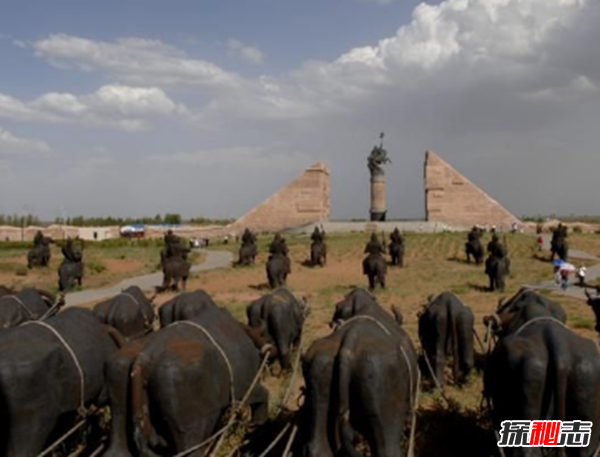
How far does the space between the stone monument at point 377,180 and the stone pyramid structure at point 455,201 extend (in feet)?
16.8

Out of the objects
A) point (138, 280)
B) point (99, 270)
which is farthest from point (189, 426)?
point (99, 270)

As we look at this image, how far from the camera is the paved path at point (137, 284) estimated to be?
2091 centimetres

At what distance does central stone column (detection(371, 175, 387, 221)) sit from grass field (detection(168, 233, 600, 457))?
797 cm

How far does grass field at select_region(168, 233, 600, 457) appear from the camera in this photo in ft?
25.1

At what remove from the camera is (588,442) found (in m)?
5.35

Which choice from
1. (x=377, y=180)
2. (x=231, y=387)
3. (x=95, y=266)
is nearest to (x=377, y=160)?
(x=377, y=180)

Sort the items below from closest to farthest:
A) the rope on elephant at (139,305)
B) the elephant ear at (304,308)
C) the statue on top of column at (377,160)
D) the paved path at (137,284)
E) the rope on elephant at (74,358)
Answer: the rope on elephant at (74,358)
the rope on elephant at (139,305)
the elephant ear at (304,308)
the paved path at (137,284)
the statue on top of column at (377,160)

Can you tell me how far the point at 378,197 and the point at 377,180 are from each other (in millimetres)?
1379

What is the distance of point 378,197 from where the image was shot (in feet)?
161

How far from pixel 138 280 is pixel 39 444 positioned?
818 inches

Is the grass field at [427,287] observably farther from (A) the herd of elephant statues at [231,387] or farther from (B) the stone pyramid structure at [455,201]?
(B) the stone pyramid structure at [455,201]

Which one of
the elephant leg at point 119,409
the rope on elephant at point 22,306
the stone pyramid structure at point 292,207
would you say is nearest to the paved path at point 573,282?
the rope on elephant at point 22,306

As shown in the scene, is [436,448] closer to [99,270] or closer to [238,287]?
[238,287]

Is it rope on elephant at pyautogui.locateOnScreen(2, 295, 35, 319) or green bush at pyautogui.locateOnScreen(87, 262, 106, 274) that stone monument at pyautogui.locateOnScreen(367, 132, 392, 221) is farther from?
rope on elephant at pyautogui.locateOnScreen(2, 295, 35, 319)
